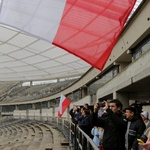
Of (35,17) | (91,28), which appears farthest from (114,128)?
(35,17)

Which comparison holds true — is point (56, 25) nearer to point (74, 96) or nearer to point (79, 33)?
point (79, 33)

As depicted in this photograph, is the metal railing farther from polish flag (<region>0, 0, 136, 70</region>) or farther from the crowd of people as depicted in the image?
polish flag (<region>0, 0, 136, 70</region>)

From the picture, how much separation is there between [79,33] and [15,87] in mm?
83979

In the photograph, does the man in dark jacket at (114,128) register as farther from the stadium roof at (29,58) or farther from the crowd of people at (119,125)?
the stadium roof at (29,58)

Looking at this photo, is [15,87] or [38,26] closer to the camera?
[38,26]

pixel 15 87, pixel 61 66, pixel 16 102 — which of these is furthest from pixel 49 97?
pixel 15 87

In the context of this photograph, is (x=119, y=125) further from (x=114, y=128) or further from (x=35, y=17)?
(x=35, y=17)

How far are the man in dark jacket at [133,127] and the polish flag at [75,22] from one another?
114 cm

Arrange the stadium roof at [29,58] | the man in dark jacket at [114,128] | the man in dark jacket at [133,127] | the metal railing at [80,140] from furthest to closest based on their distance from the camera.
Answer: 1. the stadium roof at [29,58]
2. the man in dark jacket at [114,128]
3. the man in dark jacket at [133,127]
4. the metal railing at [80,140]

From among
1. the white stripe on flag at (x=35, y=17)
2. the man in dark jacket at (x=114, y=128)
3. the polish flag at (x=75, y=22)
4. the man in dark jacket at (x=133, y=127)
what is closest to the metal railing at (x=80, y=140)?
the man in dark jacket at (x=114, y=128)

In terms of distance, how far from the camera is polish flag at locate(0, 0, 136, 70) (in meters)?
5.46

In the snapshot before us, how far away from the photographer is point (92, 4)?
17.9ft

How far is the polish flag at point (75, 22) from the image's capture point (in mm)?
5465

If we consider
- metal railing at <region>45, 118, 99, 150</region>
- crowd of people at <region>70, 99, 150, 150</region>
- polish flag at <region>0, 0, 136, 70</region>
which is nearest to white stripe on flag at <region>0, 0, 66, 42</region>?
polish flag at <region>0, 0, 136, 70</region>
